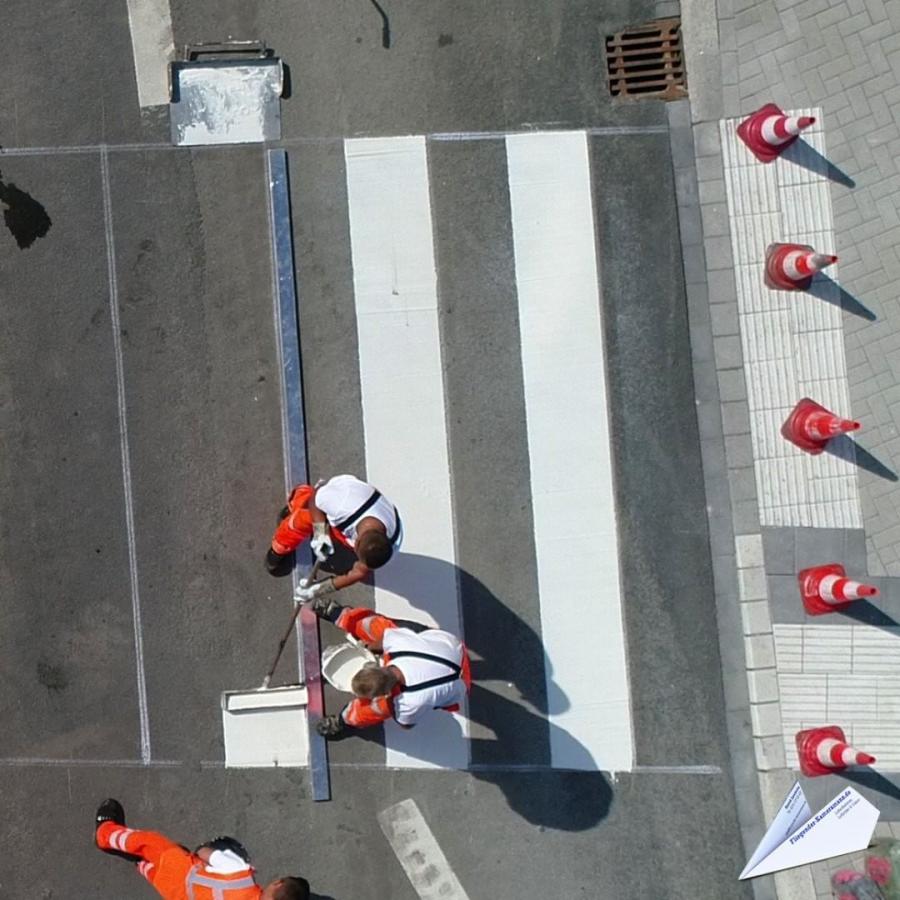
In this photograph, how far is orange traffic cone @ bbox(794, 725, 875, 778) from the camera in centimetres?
619

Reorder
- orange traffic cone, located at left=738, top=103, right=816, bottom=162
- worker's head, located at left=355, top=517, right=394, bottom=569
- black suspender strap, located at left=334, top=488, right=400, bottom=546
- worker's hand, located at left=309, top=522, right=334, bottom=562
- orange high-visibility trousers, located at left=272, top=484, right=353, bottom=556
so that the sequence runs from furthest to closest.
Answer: orange traffic cone, located at left=738, top=103, right=816, bottom=162 < orange high-visibility trousers, located at left=272, top=484, right=353, bottom=556 < worker's hand, located at left=309, top=522, right=334, bottom=562 < black suspender strap, located at left=334, top=488, right=400, bottom=546 < worker's head, located at left=355, top=517, right=394, bottom=569

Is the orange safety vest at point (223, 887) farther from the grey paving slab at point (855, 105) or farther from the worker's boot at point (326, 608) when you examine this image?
the grey paving slab at point (855, 105)

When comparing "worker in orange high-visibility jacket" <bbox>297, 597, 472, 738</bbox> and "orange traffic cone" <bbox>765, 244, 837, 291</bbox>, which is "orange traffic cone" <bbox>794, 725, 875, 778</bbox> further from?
"orange traffic cone" <bbox>765, 244, 837, 291</bbox>

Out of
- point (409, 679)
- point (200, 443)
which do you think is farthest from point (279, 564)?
point (409, 679)

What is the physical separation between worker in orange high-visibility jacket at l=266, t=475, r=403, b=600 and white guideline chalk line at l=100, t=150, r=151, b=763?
122cm

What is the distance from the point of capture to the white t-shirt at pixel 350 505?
5.49m

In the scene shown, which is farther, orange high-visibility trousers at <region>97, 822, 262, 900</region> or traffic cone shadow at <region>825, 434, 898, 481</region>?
traffic cone shadow at <region>825, 434, 898, 481</region>

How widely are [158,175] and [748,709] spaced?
19.6ft

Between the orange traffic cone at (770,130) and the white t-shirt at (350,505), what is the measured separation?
3.85 meters

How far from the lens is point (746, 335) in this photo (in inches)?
261

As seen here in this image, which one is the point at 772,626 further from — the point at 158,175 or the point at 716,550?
the point at 158,175

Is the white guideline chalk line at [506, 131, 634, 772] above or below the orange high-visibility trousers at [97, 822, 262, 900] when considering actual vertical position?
above

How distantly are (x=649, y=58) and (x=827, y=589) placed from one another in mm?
4170

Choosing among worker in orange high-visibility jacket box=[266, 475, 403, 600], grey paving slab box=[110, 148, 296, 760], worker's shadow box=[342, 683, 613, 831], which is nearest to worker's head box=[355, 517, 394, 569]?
worker in orange high-visibility jacket box=[266, 475, 403, 600]
